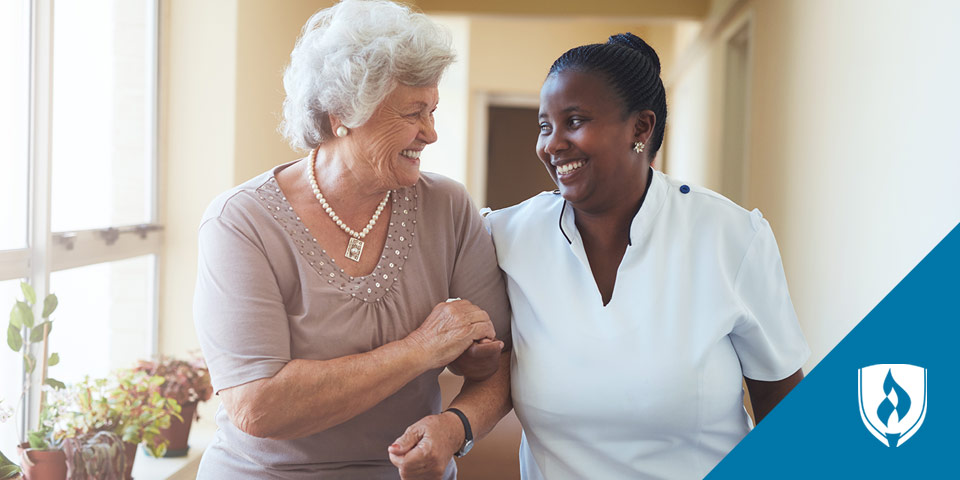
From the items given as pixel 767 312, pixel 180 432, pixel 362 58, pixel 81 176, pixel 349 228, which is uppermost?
pixel 362 58

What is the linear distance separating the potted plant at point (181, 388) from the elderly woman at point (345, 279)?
1.66 metres

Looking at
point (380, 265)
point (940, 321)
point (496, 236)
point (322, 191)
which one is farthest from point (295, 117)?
point (940, 321)

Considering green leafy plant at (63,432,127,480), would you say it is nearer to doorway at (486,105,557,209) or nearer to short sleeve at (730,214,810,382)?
short sleeve at (730,214,810,382)

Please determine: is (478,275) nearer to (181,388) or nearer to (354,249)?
(354,249)

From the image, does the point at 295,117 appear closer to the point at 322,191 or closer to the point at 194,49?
the point at 322,191

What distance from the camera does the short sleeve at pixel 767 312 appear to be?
4.73 feet

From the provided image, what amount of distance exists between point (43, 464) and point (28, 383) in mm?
238

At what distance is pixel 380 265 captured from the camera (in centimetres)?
147

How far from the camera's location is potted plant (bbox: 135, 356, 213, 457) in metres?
3.05

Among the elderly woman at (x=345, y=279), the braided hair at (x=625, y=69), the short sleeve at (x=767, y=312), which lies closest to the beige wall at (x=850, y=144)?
the short sleeve at (x=767, y=312)

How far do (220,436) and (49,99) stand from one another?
1.60 m

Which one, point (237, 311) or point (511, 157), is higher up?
point (511, 157)

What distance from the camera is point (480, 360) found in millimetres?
1450

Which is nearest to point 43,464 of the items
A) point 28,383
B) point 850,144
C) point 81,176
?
point 28,383
